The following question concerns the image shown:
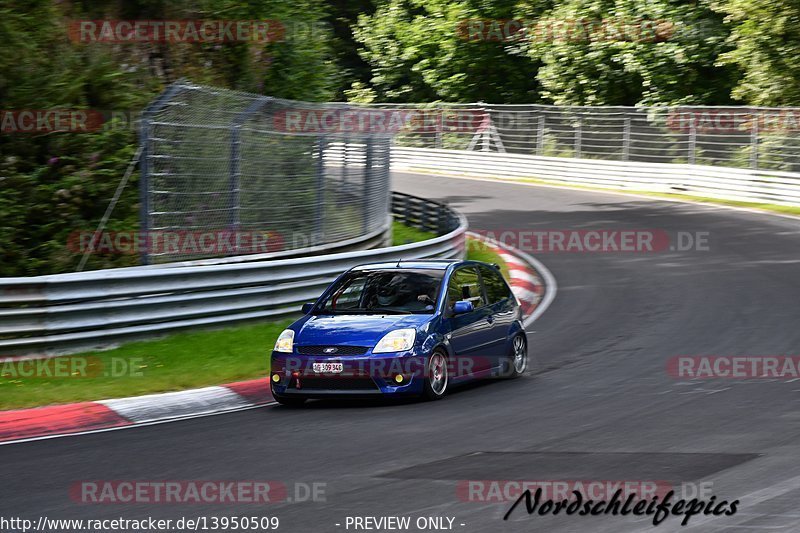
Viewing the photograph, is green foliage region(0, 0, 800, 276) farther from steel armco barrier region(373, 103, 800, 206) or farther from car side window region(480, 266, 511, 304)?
car side window region(480, 266, 511, 304)

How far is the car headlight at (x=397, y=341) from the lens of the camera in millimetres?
10633

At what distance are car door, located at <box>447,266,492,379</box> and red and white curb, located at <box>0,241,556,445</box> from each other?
1921 mm

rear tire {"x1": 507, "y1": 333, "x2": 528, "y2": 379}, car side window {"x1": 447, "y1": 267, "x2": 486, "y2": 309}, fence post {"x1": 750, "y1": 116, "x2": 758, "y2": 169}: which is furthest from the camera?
fence post {"x1": 750, "y1": 116, "x2": 758, "y2": 169}

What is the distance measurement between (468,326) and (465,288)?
400mm

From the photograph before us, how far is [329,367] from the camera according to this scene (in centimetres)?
1065

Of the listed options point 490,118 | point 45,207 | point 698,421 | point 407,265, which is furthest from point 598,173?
point 698,421

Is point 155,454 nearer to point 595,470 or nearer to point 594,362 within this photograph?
point 595,470

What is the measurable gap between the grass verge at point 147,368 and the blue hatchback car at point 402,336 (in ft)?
4.73

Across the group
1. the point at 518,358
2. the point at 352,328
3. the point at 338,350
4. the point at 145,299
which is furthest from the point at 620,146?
the point at 338,350

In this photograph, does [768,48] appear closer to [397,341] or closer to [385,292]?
[385,292]

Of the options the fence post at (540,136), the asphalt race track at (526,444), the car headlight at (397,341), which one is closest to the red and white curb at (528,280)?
the asphalt race track at (526,444)

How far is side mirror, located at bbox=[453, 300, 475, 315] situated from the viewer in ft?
37.2

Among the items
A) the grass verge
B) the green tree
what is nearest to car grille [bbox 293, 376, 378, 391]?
the grass verge

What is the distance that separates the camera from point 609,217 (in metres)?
28.2
